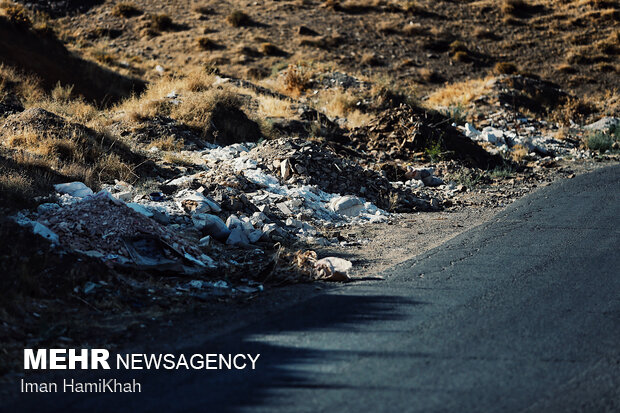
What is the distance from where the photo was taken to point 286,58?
33.0 meters

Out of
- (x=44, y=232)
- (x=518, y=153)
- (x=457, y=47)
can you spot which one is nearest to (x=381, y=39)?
(x=457, y=47)

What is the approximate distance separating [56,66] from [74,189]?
15824 millimetres

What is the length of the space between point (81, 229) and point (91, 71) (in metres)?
18.3

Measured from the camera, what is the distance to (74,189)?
29.8 feet

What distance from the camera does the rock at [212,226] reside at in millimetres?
8448

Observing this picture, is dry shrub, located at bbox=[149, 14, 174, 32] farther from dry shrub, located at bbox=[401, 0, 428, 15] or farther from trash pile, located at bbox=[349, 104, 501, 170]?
trash pile, located at bbox=[349, 104, 501, 170]

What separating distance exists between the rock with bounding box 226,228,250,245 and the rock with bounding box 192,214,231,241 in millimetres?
127

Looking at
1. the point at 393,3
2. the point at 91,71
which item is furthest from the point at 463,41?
the point at 91,71

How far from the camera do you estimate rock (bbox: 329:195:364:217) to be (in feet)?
34.2

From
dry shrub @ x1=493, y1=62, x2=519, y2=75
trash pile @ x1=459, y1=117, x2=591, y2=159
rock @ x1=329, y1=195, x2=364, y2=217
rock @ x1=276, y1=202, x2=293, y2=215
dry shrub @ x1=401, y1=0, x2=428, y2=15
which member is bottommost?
trash pile @ x1=459, y1=117, x2=591, y2=159

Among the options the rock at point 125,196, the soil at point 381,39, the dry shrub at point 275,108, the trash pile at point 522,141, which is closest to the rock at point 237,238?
the rock at point 125,196

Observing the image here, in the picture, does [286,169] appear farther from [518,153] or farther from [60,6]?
[60,6]

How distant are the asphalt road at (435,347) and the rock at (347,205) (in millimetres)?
2870

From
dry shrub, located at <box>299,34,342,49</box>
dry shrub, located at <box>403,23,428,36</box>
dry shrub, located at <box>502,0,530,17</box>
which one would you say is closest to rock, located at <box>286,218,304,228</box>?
dry shrub, located at <box>299,34,342,49</box>
